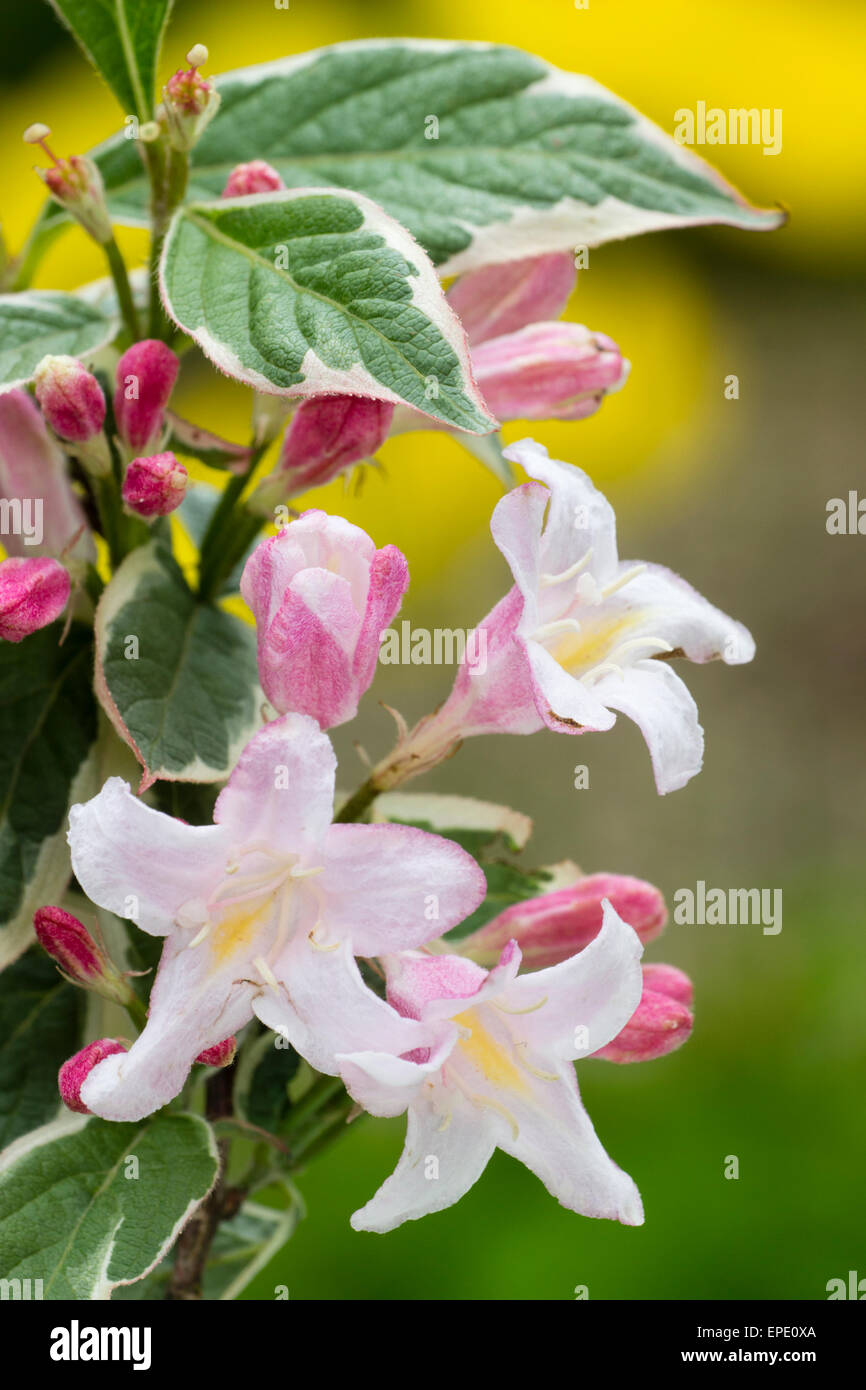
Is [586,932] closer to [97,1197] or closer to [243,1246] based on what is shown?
[97,1197]

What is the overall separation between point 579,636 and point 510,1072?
205 millimetres

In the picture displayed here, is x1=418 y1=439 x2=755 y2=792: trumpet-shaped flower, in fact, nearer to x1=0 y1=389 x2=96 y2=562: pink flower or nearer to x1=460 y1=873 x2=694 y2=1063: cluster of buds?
x1=460 y1=873 x2=694 y2=1063: cluster of buds

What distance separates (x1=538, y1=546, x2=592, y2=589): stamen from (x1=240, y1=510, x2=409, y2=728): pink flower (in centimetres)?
8

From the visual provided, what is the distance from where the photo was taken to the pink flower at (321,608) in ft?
1.86

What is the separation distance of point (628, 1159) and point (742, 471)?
2176 millimetres

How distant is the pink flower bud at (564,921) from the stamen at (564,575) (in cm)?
18

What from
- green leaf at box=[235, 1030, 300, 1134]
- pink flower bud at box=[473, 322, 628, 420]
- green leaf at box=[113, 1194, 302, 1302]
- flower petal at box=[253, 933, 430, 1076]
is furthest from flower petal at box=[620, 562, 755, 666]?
green leaf at box=[113, 1194, 302, 1302]

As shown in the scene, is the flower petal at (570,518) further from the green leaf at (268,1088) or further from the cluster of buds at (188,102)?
the green leaf at (268,1088)

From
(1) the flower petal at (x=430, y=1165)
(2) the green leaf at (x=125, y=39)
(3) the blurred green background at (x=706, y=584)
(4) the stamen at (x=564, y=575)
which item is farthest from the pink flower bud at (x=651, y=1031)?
(3) the blurred green background at (x=706, y=584)

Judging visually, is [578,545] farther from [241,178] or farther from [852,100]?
[852,100]

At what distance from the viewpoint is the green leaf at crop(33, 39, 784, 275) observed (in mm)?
724

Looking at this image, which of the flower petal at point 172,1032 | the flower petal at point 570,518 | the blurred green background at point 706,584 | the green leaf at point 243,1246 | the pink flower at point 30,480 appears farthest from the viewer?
the blurred green background at point 706,584
